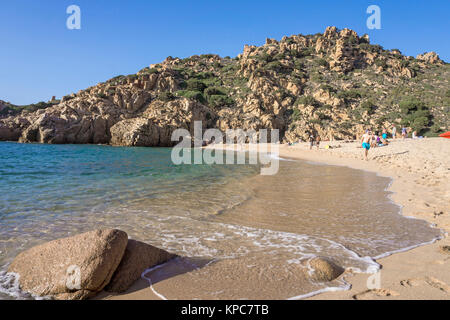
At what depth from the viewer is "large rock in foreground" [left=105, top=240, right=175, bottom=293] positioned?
2.78 meters

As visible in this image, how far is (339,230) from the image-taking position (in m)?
4.61

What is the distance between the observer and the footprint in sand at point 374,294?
2467 millimetres

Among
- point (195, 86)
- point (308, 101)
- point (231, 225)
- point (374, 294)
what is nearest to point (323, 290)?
point (374, 294)

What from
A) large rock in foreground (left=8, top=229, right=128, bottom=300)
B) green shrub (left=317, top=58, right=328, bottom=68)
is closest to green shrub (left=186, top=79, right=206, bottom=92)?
green shrub (left=317, top=58, right=328, bottom=68)

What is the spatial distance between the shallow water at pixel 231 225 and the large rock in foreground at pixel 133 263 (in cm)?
20

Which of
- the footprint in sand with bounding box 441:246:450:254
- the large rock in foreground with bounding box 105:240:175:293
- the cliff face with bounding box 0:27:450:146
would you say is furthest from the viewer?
the cliff face with bounding box 0:27:450:146

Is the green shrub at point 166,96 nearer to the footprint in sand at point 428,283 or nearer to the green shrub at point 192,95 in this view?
the green shrub at point 192,95

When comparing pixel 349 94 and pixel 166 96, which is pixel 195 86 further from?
pixel 349 94

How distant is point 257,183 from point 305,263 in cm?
663

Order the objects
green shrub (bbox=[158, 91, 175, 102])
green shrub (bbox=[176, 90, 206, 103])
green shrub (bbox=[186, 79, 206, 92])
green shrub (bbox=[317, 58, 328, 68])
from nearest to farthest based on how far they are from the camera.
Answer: green shrub (bbox=[158, 91, 175, 102])
green shrub (bbox=[176, 90, 206, 103])
green shrub (bbox=[186, 79, 206, 92])
green shrub (bbox=[317, 58, 328, 68])

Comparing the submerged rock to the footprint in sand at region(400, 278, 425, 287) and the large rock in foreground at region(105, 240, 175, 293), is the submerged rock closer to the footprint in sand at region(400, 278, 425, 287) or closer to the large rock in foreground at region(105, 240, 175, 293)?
the footprint in sand at region(400, 278, 425, 287)

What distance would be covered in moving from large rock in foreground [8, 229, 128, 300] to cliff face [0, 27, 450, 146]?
34.9 m

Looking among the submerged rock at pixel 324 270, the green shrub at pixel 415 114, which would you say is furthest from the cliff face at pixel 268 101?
the submerged rock at pixel 324 270

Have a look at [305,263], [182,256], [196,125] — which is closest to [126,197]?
[182,256]
